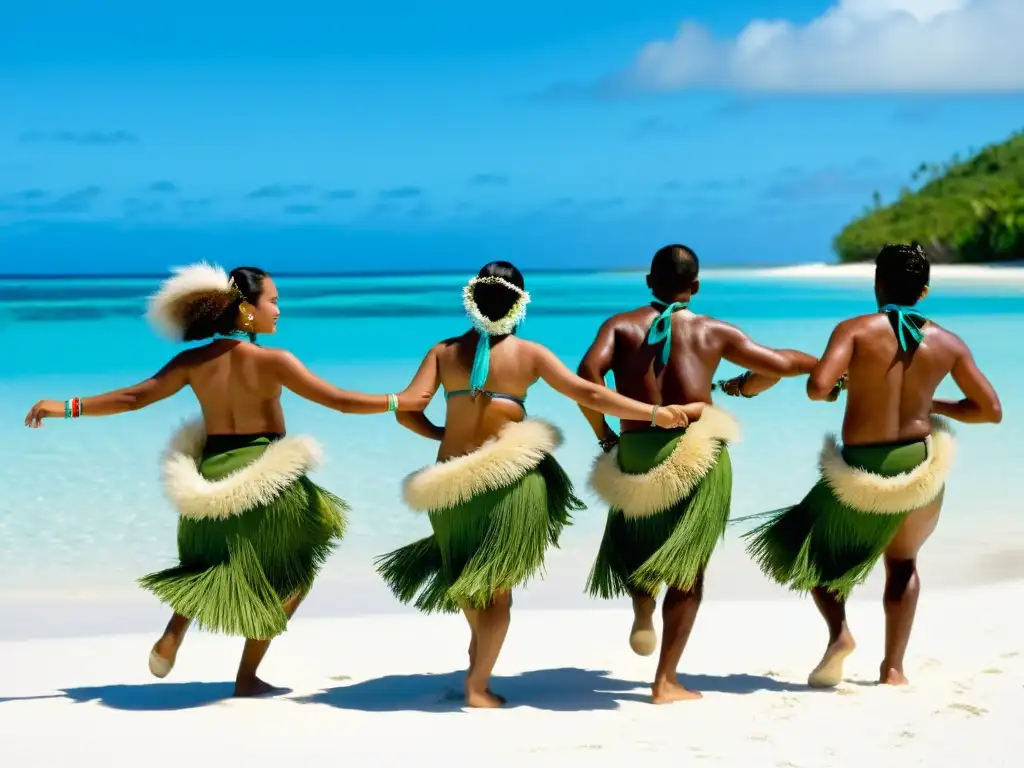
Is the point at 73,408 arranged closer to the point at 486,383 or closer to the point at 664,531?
the point at 486,383

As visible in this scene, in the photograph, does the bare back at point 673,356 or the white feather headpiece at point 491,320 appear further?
the bare back at point 673,356

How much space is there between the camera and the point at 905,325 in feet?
14.8

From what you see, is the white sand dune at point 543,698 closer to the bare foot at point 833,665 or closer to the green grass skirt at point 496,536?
the bare foot at point 833,665

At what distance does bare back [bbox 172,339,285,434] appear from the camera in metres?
4.37

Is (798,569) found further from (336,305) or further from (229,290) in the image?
(336,305)

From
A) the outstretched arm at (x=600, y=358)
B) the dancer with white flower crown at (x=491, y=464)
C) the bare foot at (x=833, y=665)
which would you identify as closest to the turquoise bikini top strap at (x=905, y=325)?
the dancer with white flower crown at (x=491, y=464)

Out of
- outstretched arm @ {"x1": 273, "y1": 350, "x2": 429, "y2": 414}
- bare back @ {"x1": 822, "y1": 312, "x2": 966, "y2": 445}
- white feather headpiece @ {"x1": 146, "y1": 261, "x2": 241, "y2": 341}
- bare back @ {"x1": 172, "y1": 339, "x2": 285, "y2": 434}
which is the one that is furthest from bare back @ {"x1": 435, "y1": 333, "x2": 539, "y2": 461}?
bare back @ {"x1": 822, "y1": 312, "x2": 966, "y2": 445}

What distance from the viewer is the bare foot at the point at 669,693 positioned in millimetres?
4480

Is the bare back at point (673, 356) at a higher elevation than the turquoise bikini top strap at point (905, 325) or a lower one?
lower

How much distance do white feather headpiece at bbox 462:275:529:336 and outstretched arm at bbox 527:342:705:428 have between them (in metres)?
0.10

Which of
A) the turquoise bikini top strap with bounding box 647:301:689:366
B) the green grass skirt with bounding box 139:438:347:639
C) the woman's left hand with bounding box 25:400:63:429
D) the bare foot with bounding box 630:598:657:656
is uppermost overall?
the turquoise bikini top strap with bounding box 647:301:689:366

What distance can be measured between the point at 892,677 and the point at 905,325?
3.76 feet

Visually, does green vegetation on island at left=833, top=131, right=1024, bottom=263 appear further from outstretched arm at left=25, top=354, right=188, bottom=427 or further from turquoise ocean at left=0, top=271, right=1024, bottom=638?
outstretched arm at left=25, top=354, right=188, bottom=427

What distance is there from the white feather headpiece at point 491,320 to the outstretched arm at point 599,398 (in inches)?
3.8
